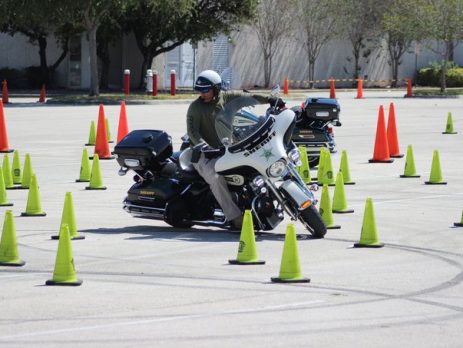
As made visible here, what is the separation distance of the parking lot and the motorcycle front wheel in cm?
15

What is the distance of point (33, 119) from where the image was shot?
1329 inches

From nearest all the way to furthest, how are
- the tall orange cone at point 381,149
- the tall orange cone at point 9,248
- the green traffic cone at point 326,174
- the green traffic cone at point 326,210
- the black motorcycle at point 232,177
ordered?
the tall orange cone at point 9,248 → the black motorcycle at point 232,177 → the green traffic cone at point 326,210 → the green traffic cone at point 326,174 → the tall orange cone at point 381,149

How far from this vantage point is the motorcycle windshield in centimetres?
1309

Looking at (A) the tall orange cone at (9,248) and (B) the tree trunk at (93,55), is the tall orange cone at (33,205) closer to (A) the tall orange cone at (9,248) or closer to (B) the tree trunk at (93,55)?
(A) the tall orange cone at (9,248)

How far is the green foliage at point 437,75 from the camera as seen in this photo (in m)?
62.6

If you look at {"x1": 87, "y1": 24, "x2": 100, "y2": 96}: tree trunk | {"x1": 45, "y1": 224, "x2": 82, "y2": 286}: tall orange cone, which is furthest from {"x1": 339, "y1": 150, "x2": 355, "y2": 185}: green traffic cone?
{"x1": 87, "y1": 24, "x2": 100, "y2": 96}: tree trunk

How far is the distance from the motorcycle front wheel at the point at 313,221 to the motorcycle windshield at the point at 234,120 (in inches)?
46.5

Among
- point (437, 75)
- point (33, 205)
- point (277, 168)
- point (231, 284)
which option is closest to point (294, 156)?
point (277, 168)

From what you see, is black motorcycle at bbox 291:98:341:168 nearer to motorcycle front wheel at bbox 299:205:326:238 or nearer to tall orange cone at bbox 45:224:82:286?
motorcycle front wheel at bbox 299:205:326:238

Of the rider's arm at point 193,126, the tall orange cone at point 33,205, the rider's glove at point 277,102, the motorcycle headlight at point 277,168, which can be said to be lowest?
the tall orange cone at point 33,205

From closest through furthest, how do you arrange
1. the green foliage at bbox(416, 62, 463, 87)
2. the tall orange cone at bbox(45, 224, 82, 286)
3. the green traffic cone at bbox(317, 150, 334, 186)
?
the tall orange cone at bbox(45, 224, 82, 286)
the green traffic cone at bbox(317, 150, 334, 186)
the green foliage at bbox(416, 62, 463, 87)

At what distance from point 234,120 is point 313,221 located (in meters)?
1.51

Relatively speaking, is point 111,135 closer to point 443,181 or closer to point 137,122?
point 137,122

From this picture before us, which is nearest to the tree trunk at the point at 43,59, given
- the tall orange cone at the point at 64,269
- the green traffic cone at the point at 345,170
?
the green traffic cone at the point at 345,170
